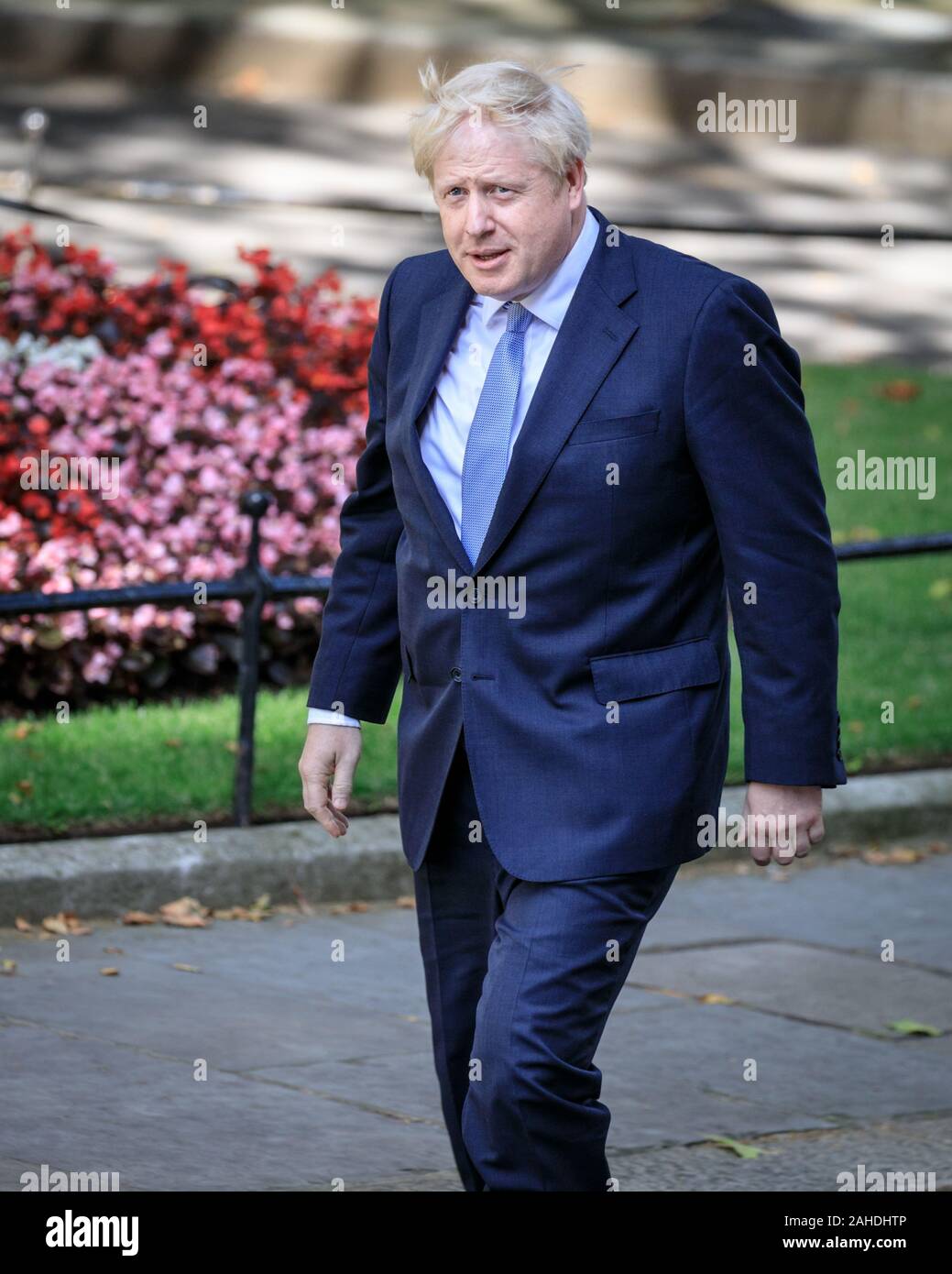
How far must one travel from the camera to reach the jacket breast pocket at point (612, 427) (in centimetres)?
393

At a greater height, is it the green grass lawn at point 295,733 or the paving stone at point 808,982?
the green grass lawn at point 295,733

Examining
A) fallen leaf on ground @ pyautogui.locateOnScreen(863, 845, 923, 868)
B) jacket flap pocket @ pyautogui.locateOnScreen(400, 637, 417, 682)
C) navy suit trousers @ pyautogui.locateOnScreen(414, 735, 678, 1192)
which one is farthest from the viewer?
fallen leaf on ground @ pyautogui.locateOnScreen(863, 845, 923, 868)

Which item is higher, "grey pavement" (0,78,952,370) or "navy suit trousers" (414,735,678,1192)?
"grey pavement" (0,78,952,370)

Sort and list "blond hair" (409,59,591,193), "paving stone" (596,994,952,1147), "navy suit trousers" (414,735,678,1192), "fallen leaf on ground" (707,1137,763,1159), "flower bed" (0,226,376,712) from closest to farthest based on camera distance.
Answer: "navy suit trousers" (414,735,678,1192)
"blond hair" (409,59,591,193)
"fallen leaf on ground" (707,1137,763,1159)
"paving stone" (596,994,952,1147)
"flower bed" (0,226,376,712)

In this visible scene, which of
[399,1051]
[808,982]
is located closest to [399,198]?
[808,982]

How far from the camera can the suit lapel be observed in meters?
3.94

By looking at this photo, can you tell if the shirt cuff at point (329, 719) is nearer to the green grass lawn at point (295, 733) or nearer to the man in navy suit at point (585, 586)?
the man in navy suit at point (585, 586)

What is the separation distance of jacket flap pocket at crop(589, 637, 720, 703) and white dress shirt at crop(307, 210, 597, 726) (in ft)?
1.22

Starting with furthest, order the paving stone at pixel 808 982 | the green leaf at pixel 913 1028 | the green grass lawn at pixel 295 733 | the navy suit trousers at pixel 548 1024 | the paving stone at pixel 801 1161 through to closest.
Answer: the green grass lawn at pixel 295 733, the paving stone at pixel 808 982, the green leaf at pixel 913 1028, the paving stone at pixel 801 1161, the navy suit trousers at pixel 548 1024

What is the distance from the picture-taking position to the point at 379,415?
14.5 feet

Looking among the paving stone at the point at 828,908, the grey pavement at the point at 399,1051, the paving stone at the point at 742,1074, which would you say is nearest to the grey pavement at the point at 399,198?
the paving stone at the point at 828,908

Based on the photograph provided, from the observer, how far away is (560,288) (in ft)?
Result: 13.3

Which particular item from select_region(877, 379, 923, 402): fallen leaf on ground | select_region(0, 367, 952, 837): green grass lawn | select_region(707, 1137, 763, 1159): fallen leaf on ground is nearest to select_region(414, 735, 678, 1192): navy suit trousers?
select_region(707, 1137, 763, 1159): fallen leaf on ground

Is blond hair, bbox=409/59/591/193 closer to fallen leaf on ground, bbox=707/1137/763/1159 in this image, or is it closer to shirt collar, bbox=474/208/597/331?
shirt collar, bbox=474/208/597/331
